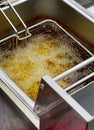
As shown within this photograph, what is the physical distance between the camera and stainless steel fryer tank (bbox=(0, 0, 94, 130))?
95cm

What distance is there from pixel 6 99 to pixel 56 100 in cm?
29

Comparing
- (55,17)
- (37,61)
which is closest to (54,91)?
(37,61)

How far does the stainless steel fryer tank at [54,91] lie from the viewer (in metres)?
0.95

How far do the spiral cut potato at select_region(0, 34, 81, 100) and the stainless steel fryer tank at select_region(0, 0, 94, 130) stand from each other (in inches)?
2.9

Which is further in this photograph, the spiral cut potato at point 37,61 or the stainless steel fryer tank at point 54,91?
the spiral cut potato at point 37,61

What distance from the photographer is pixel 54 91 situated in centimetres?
96

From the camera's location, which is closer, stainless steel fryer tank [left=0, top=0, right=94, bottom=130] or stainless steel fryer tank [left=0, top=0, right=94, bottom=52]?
stainless steel fryer tank [left=0, top=0, right=94, bottom=130]

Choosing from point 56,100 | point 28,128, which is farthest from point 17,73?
point 56,100

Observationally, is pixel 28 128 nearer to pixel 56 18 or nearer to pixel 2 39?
pixel 2 39

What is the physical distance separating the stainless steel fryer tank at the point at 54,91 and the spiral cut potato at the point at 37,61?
7 cm

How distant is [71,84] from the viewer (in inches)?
49.1

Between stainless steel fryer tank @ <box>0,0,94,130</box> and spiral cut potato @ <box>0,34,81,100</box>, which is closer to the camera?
stainless steel fryer tank @ <box>0,0,94,130</box>

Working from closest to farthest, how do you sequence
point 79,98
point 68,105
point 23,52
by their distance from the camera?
1. point 68,105
2. point 79,98
3. point 23,52

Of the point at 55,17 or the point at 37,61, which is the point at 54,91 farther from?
the point at 55,17
